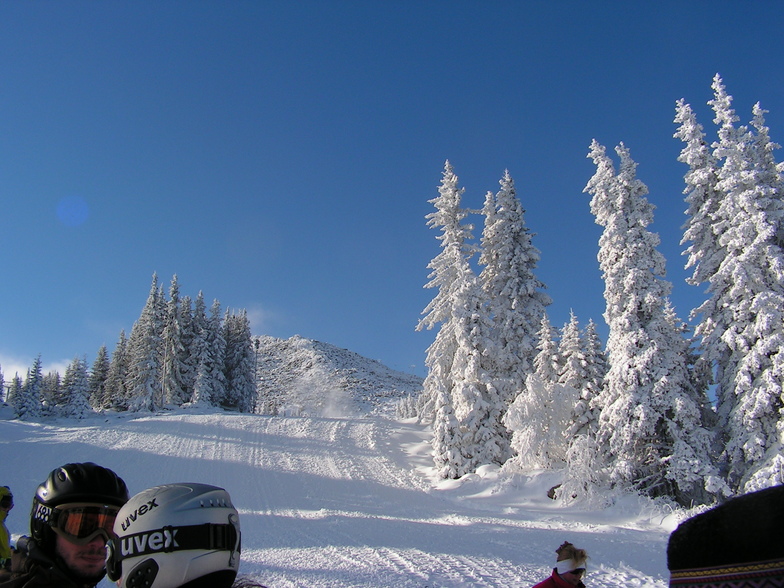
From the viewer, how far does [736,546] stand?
1.04 m

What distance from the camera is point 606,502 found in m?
20.0

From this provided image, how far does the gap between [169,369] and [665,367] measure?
168 feet

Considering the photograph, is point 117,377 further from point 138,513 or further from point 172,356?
point 138,513

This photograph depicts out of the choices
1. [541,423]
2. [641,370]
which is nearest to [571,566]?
[641,370]

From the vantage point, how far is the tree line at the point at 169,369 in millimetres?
52188

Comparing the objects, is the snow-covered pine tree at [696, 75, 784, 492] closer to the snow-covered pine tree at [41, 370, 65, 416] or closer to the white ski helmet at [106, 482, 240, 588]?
the white ski helmet at [106, 482, 240, 588]

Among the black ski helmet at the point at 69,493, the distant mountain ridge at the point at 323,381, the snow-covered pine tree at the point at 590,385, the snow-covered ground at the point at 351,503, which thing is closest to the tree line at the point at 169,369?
the snow-covered ground at the point at 351,503

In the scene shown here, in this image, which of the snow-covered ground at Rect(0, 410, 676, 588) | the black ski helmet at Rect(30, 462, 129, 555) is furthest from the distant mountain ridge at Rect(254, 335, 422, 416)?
the black ski helmet at Rect(30, 462, 129, 555)

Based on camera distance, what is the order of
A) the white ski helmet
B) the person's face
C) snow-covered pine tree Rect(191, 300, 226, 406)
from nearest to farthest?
the white ski helmet, the person's face, snow-covered pine tree Rect(191, 300, 226, 406)

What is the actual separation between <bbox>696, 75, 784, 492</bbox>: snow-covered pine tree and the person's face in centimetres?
1901

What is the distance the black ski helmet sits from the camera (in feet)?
10.8

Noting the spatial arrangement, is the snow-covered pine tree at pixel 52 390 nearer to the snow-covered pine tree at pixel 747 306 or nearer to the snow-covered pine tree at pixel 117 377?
the snow-covered pine tree at pixel 117 377

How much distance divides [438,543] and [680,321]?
15033mm

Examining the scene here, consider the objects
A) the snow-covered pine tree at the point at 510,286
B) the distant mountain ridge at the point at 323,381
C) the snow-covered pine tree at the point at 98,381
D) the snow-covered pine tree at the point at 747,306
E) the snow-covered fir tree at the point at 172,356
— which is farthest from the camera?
the distant mountain ridge at the point at 323,381
